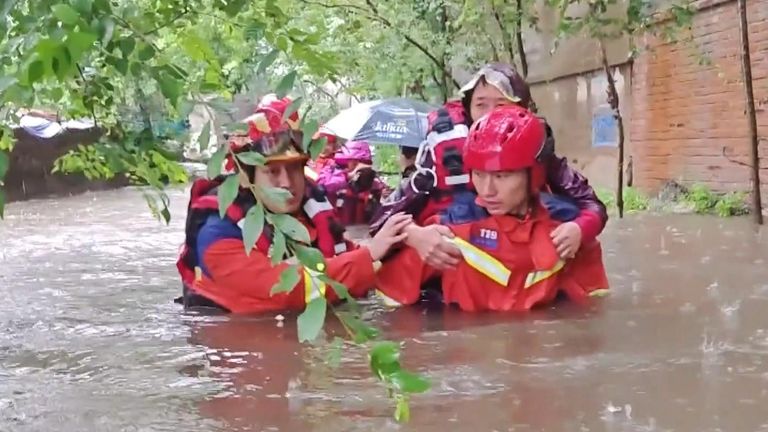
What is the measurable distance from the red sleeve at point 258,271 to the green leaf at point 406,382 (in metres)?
2.85

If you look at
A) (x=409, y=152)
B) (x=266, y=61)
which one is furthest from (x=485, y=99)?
(x=409, y=152)

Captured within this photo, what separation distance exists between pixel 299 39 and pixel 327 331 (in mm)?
2006

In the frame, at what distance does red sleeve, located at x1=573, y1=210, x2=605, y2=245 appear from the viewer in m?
5.08

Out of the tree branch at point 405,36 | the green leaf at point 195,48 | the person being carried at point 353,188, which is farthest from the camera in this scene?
the tree branch at point 405,36

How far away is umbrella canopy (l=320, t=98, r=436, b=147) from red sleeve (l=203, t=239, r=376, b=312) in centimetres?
574

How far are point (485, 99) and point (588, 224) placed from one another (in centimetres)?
76

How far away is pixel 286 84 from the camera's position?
2.29 meters

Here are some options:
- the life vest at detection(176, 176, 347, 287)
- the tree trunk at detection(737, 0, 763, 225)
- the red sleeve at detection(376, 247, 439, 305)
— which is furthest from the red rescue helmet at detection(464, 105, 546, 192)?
the tree trunk at detection(737, 0, 763, 225)

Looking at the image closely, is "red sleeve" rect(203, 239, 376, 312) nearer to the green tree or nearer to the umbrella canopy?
the green tree

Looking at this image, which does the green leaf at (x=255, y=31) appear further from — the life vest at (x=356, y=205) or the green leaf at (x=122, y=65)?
the life vest at (x=356, y=205)

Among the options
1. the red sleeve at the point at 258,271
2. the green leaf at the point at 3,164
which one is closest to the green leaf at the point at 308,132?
the green leaf at the point at 3,164

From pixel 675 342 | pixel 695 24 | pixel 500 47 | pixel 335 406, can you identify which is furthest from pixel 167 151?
pixel 500 47

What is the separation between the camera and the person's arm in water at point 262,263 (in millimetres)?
4988

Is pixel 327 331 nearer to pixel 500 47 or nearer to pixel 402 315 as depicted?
pixel 402 315
